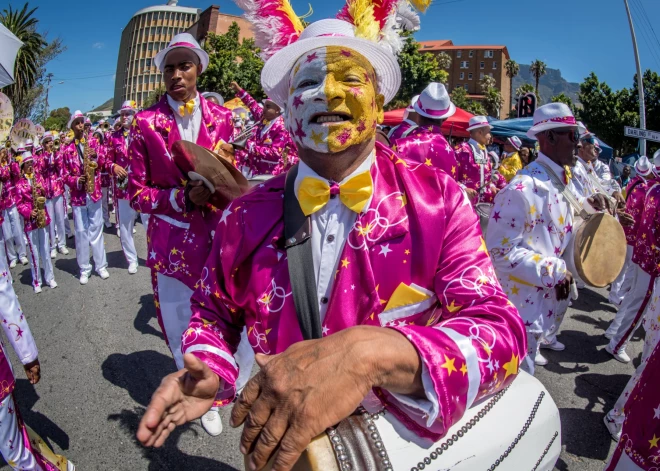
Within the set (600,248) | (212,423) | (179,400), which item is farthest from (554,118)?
(212,423)

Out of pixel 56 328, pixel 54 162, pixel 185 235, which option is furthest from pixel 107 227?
pixel 185 235

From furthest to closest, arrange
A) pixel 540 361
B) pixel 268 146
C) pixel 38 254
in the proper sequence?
pixel 38 254, pixel 268 146, pixel 540 361

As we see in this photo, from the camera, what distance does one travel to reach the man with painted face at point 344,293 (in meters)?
1.00

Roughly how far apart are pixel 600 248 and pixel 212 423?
3.20 m

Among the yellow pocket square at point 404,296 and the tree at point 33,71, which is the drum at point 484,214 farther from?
the tree at point 33,71

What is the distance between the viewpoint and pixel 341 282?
1.40 metres

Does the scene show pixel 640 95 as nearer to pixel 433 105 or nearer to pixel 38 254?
pixel 433 105

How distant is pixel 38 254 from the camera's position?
7582 millimetres

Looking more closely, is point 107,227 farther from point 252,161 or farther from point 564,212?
point 564,212

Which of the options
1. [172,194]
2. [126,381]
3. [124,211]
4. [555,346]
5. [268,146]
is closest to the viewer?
[172,194]

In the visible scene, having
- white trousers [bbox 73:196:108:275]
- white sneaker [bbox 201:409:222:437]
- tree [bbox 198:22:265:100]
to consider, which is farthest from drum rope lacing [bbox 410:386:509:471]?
tree [bbox 198:22:265:100]

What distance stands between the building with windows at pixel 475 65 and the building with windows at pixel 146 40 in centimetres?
6216

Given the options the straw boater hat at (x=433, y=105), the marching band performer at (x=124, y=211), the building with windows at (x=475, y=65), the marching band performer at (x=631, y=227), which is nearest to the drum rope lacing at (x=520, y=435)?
the straw boater hat at (x=433, y=105)

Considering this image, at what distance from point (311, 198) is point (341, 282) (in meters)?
0.29
